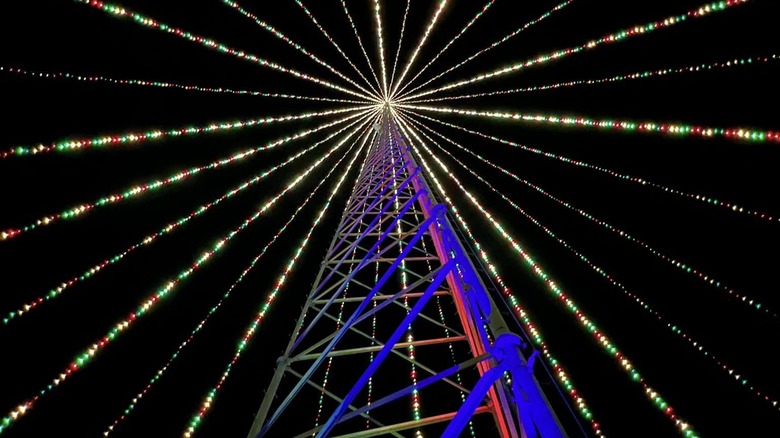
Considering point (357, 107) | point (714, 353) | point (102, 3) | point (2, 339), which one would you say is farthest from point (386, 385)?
point (357, 107)

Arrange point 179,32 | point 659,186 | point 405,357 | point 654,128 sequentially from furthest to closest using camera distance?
point 179,32 < point 659,186 < point 654,128 < point 405,357

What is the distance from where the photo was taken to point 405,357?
2572 millimetres

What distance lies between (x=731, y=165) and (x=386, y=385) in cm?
359

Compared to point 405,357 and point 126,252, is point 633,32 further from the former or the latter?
point 126,252

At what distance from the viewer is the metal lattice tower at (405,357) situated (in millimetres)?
1608

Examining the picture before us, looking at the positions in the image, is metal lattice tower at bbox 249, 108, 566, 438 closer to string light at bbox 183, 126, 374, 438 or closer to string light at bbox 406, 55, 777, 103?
string light at bbox 183, 126, 374, 438

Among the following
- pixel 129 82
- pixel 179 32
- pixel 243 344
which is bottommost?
pixel 243 344

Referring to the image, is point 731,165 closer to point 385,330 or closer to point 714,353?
point 714,353

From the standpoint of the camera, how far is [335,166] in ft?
20.0

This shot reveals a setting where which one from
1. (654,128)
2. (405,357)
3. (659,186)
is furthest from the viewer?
(659,186)

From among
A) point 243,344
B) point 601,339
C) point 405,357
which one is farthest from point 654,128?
point 243,344

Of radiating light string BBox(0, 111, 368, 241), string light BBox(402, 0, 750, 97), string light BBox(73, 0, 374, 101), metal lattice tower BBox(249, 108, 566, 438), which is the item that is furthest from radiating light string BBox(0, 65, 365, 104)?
string light BBox(402, 0, 750, 97)

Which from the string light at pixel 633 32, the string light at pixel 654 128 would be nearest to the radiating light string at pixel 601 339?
the string light at pixel 654 128

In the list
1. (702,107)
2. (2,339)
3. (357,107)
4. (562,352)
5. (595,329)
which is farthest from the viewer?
(357,107)
